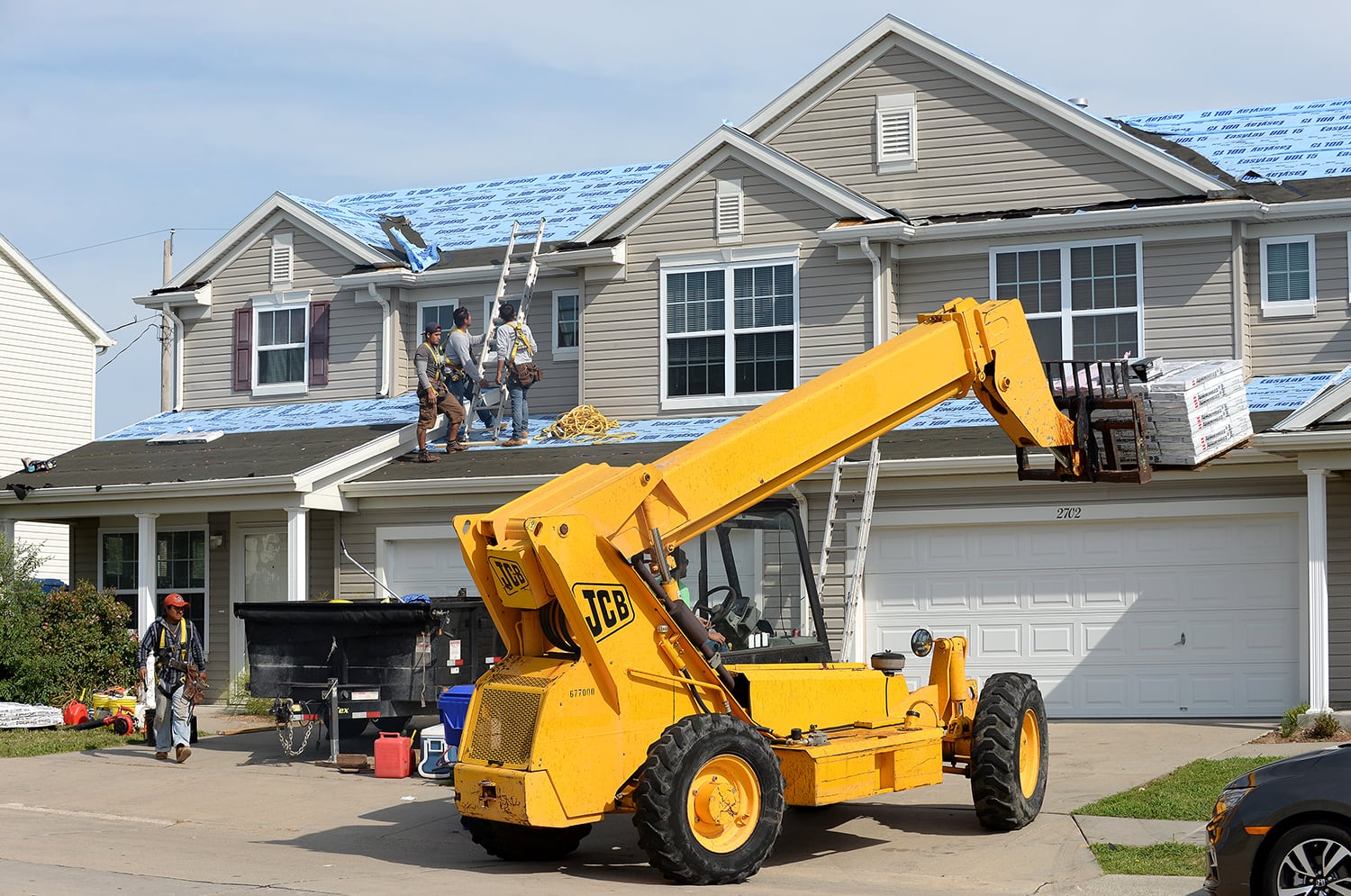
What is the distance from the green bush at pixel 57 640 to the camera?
18.9 metres

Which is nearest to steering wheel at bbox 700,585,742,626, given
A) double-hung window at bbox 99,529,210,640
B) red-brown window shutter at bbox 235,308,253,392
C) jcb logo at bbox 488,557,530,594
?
jcb logo at bbox 488,557,530,594

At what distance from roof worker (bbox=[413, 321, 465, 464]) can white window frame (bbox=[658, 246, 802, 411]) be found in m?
2.93

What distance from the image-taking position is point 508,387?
2105cm

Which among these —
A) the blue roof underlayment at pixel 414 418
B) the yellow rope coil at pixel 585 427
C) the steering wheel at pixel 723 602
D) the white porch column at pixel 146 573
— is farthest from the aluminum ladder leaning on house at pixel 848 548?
the white porch column at pixel 146 573

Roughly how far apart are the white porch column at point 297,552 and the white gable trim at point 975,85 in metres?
8.06

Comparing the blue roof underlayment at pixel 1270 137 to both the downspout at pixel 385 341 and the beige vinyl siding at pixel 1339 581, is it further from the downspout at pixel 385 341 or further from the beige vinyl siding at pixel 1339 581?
the downspout at pixel 385 341

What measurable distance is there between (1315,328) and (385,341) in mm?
13200

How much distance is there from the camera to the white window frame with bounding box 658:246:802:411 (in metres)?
19.9

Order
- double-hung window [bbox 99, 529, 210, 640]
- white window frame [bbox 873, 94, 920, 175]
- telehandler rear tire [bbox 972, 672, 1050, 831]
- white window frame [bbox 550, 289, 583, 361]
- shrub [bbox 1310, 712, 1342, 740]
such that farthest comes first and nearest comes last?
double-hung window [bbox 99, 529, 210, 640]
white window frame [bbox 550, 289, 583, 361]
white window frame [bbox 873, 94, 920, 175]
shrub [bbox 1310, 712, 1342, 740]
telehandler rear tire [bbox 972, 672, 1050, 831]

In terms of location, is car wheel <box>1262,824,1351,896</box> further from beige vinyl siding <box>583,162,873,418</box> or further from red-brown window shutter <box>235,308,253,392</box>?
red-brown window shutter <box>235,308,253,392</box>

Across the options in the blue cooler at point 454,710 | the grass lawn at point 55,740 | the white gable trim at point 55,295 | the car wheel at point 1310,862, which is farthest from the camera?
the white gable trim at point 55,295

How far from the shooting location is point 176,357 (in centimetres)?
2469

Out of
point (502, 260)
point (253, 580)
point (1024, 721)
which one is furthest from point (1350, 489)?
point (253, 580)

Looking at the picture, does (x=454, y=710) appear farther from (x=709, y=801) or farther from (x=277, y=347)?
(x=277, y=347)
